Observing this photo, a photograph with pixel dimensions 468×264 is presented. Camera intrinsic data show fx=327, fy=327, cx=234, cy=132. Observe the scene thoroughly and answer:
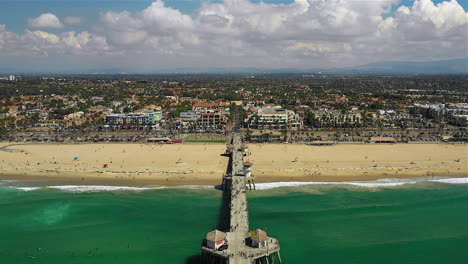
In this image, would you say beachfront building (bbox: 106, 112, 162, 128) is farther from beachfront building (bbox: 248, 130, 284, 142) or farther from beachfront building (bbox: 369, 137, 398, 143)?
beachfront building (bbox: 369, 137, 398, 143)

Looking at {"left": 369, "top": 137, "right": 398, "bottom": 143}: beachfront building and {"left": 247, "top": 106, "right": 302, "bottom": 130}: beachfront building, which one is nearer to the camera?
{"left": 369, "top": 137, "right": 398, "bottom": 143}: beachfront building

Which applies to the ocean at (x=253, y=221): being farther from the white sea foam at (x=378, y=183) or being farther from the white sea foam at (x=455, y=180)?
the white sea foam at (x=455, y=180)

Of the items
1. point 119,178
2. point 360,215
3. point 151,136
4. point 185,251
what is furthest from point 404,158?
point 151,136

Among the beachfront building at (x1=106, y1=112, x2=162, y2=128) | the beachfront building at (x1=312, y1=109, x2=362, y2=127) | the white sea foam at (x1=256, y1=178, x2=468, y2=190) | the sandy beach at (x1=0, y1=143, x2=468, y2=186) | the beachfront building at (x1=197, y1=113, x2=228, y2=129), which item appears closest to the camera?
the white sea foam at (x1=256, y1=178, x2=468, y2=190)

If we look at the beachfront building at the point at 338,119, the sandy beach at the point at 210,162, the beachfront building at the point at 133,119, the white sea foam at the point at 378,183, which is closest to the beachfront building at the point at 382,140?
the sandy beach at the point at 210,162

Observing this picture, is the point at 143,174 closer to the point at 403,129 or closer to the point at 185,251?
the point at 185,251

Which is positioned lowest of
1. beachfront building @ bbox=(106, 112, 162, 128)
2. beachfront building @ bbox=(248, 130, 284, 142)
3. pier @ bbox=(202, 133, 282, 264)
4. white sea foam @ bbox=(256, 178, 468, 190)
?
white sea foam @ bbox=(256, 178, 468, 190)

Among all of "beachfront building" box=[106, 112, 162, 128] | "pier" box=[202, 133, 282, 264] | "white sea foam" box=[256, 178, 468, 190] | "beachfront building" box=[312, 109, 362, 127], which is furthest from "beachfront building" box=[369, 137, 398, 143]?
"beachfront building" box=[106, 112, 162, 128]

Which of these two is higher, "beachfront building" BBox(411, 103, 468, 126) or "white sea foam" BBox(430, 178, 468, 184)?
"beachfront building" BBox(411, 103, 468, 126)
